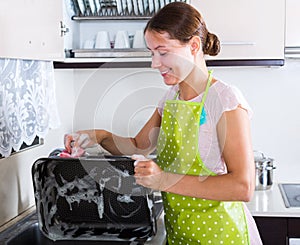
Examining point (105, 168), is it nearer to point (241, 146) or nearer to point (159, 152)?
point (159, 152)

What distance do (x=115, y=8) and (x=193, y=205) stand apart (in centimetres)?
105

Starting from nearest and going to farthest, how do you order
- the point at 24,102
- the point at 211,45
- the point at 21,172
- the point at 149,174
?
the point at 149,174 < the point at 211,45 < the point at 24,102 < the point at 21,172

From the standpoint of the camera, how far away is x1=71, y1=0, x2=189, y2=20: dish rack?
7.39ft

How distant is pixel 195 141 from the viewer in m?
1.55

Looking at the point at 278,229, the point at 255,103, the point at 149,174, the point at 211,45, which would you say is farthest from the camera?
the point at 255,103

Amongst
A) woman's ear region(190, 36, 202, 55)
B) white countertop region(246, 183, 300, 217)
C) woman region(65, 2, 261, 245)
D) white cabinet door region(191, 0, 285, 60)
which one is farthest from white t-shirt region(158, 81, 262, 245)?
white cabinet door region(191, 0, 285, 60)

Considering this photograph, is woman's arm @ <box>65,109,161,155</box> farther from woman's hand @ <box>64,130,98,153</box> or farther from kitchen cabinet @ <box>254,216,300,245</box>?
kitchen cabinet @ <box>254,216,300,245</box>

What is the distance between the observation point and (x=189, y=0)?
222cm

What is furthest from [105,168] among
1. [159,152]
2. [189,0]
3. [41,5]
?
[189,0]

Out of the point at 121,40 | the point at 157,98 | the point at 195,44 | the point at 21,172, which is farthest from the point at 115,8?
the point at 195,44

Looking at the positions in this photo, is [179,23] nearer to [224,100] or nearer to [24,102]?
[224,100]

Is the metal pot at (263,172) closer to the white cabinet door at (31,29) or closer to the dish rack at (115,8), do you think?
the dish rack at (115,8)

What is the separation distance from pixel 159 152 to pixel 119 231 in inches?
10.3

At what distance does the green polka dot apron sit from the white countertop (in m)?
0.50
